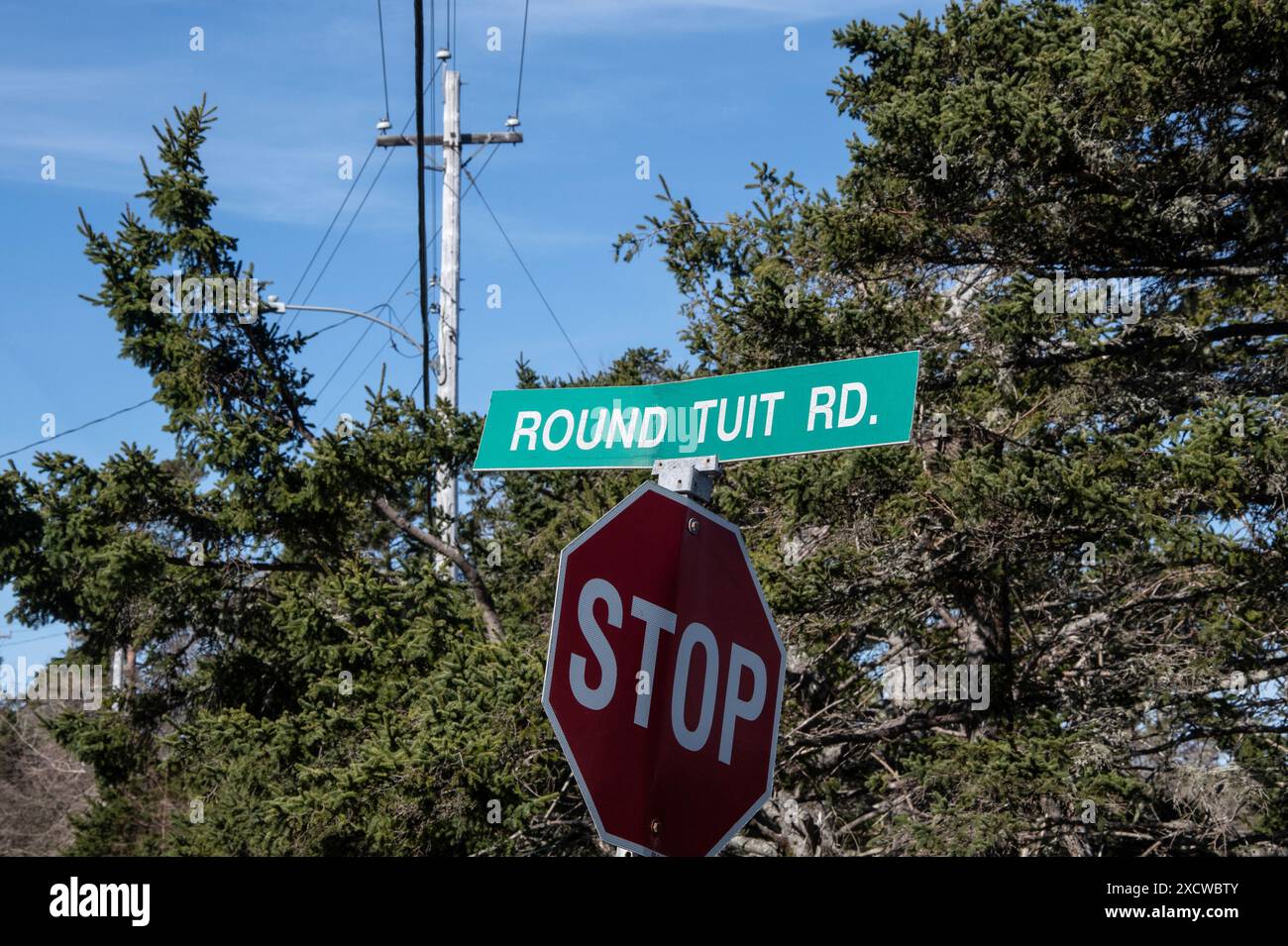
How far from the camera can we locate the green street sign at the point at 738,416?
3730 mm

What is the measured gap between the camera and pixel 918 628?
1293 cm

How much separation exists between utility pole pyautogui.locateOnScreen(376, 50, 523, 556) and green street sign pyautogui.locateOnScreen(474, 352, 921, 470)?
1035 centimetres

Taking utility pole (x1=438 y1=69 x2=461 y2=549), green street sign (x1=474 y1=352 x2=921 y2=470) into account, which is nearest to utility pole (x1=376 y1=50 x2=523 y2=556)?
utility pole (x1=438 y1=69 x2=461 y2=549)

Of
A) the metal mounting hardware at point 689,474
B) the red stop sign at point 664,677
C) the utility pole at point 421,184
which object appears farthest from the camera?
the utility pole at point 421,184

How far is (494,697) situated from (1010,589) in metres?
5.16

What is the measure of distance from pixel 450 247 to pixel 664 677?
14.9 meters

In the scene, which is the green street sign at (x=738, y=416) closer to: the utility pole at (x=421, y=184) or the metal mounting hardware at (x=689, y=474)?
the metal mounting hardware at (x=689, y=474)

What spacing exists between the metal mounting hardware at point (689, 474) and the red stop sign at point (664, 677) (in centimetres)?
13

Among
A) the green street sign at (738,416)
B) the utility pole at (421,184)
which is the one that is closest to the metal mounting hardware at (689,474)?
the green street sign at (738,416)

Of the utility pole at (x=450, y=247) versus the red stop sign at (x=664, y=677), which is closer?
the red stop sign at (x=664, y=677)

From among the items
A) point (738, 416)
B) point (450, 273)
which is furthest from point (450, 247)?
point (738, 416)

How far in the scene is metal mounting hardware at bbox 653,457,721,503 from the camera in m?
3.64
